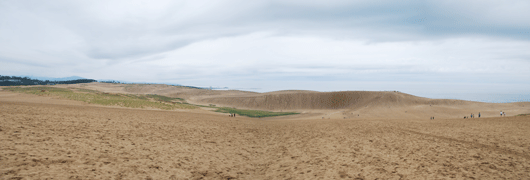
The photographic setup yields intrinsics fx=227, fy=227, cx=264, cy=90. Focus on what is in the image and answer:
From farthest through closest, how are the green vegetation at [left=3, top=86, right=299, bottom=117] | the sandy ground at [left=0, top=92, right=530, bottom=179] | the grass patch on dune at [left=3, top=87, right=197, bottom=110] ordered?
1. the green vegetation at [left=3, top=86, right=299, bottom=117]
2. the grass patch on dune at [left=3, top=87, right=197, bottom=110]
3. the sandy ground at [left=0, top=92, right=530, bottom=179]

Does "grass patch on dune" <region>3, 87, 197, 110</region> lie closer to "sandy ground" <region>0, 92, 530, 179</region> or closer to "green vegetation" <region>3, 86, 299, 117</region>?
"green vegetation" <region>3, 86, 299, 117</region>

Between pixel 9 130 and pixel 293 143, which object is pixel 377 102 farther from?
pixel 9 130

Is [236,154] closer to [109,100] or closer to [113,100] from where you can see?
[109,100]

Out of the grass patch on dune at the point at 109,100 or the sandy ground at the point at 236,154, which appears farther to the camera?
the grass patch on dune at the point at 109,100

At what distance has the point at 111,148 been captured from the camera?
1036 centimetres

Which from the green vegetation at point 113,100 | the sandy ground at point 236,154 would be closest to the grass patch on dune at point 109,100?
the green vegetation at point 113,100

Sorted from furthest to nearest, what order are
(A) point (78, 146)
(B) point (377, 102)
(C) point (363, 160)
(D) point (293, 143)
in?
(B) point (377, 102) < (D) point (293, 143) < (C) point (363, 160) < (A) point (78, 146)

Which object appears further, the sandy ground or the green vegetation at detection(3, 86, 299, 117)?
the green vegetation at detection(3, 86, 299, 117)

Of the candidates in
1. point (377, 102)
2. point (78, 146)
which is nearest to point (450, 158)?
point (78, 146)

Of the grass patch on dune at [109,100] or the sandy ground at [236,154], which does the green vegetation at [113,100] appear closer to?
the grass patch on dune at [109,100]

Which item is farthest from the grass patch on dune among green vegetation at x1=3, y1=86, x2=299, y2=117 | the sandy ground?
the sandy ground

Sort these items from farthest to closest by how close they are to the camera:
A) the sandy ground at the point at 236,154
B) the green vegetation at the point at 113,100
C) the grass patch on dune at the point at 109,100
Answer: the green vegetation at the point at 113,100 → the grass patch on dune at the point at 109,100 → the sandy ground at the point at 236,154

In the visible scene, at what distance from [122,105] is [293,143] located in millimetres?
30239

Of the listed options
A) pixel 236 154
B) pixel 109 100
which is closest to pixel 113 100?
pixel 109 100
